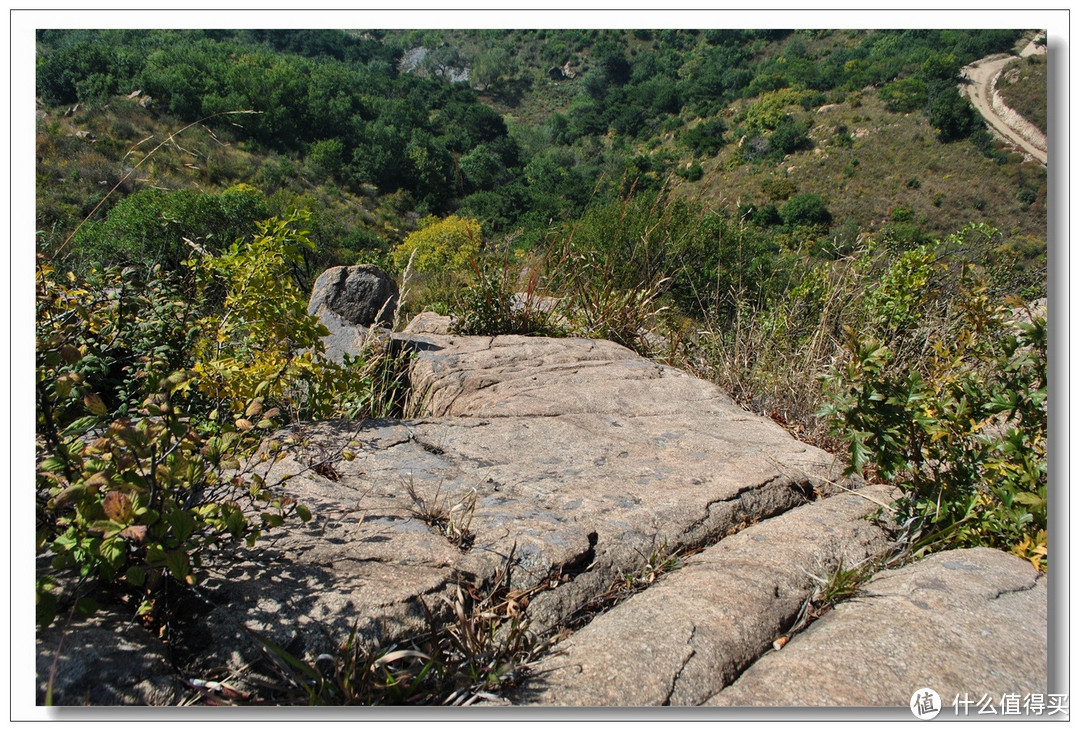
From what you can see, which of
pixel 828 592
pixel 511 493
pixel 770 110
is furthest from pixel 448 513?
pixel 770 110

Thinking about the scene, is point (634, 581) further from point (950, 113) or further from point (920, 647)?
point (950, 113)

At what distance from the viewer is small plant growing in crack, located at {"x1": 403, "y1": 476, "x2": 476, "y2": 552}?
5.46 ft

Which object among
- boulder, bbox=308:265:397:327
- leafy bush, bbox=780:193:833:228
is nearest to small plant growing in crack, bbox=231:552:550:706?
boulder, bbox=308:265:397:327

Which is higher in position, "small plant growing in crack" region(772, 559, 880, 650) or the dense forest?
the dense forest

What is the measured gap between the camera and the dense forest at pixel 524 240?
1601 millimetres

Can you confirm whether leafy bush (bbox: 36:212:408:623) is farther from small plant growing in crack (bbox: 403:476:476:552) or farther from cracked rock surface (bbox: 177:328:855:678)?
small plant growing in crack (bbox: 403:476:476:552)

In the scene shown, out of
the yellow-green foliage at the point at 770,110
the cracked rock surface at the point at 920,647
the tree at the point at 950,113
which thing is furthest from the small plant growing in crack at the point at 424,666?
the yellow-green foliage at the point at 770,110

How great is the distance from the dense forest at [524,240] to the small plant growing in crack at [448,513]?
0.37m

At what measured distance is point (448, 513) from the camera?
178cm

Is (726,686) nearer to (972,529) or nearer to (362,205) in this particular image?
(972,529)

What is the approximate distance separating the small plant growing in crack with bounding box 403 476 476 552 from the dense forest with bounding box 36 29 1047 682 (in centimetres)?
37

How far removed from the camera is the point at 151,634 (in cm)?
122

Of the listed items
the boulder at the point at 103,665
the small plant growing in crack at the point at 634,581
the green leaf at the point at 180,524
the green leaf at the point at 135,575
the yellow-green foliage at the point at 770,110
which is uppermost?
the yellow-green foliage at the point at 770,110

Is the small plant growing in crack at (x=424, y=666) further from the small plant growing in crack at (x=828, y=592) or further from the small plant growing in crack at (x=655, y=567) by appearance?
the small plant growing in crack at (x=828, y=592)
